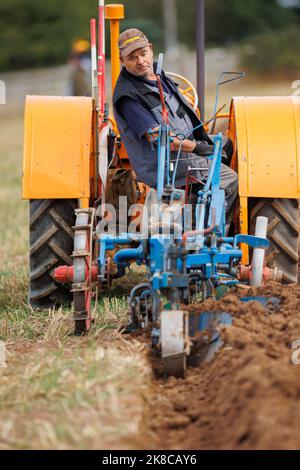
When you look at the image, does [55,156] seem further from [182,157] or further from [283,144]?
[283,144]

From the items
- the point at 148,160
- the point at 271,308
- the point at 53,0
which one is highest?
the point at 53,0

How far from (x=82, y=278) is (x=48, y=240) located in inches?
39.2

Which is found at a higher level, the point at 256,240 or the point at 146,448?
the point at 256,240

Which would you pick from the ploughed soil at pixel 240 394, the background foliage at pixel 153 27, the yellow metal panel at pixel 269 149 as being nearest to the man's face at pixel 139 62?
the yellow metal panel at pixel 269 149

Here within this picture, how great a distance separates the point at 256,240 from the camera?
6305 millimetres

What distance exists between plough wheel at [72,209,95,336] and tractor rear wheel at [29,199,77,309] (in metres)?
0.67

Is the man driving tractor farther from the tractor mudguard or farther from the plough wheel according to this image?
the plough wheel

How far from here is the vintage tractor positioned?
609cm

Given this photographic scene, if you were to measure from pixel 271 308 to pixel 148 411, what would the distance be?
153 cm

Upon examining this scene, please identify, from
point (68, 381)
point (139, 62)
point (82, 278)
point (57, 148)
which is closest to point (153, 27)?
point (57, 148)

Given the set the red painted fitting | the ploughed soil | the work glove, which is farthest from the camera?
the work glove

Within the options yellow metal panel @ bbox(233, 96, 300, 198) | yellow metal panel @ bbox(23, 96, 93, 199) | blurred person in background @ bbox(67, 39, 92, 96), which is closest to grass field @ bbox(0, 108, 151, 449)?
yellow metal panel @ bbox(23, 96, 93, 199)

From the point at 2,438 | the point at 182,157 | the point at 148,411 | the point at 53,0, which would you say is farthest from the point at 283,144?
the point at 53,0

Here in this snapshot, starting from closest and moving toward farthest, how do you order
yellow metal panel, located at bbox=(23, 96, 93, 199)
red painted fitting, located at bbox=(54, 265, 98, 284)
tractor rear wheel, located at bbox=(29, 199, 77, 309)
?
1. red painted fitting, located at bbox=(54, 265, 98, 284)
2. yellow metal panel, located at bbox=(23, 96, 93, 199)
3. tractor rear wheel, located at bbox=(29, 199, 77, 309)
